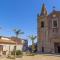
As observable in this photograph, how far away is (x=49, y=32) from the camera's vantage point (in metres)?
50.1

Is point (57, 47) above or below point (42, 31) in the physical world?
below

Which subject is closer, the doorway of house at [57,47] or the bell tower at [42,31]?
the doorway of house at [57,47]

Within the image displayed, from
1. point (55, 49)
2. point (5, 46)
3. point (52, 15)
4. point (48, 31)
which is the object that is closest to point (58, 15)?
point (52, 15)

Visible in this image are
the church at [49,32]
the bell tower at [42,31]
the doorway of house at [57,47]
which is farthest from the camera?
the bell tower at [42,31]

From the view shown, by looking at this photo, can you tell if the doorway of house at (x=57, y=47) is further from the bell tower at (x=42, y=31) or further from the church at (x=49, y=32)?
the bell tower at (x=42, y=31)

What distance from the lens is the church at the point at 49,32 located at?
4862 centimetres

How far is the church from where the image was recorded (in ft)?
160

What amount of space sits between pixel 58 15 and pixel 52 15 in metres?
1.67

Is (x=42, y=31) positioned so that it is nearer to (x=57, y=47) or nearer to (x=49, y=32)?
(x=49, y=32)

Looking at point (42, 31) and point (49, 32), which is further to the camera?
point (42, 31)

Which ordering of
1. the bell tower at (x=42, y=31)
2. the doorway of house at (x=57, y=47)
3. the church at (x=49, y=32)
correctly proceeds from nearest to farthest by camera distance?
1. the church at (x=49, y=32)
2. the doorway of house at (x=57, y=47)
3. the bell tower at (x=42, y=31)

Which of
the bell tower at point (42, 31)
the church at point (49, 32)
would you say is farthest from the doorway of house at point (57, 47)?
the bell tower at point (42, 31)

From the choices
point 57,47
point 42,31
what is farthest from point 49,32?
point 57,47

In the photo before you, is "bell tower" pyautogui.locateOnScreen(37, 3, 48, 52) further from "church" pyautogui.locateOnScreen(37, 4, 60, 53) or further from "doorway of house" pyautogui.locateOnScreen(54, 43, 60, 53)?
"doorway of house" pyautogui.locateOnScreen(54, 43, 60, 53)
